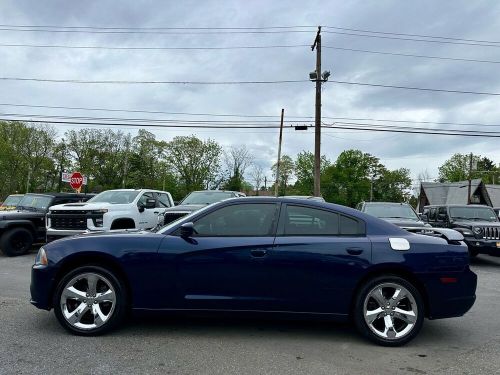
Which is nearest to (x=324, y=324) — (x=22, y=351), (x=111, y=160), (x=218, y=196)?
(x=22, y=351)

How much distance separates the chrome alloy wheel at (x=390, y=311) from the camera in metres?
4.46

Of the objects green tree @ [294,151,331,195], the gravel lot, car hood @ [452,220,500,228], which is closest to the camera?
the gravel lot

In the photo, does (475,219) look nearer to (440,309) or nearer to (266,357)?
(440,309)

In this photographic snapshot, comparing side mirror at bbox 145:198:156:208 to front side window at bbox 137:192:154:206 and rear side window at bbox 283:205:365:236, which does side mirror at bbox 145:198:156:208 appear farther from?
rear side window at bbox 283:205:365:236

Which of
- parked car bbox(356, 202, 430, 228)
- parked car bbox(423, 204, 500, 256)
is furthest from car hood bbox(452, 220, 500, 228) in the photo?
parked car bbox(356, 202, 430, 228)

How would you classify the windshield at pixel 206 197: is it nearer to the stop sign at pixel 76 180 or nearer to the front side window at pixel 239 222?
the front side window at pixel 239 222

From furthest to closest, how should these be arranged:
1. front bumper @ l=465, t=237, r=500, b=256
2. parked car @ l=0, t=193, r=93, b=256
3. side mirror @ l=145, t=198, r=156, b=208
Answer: side mirror @ l=145, t=198, r=156, b=208 → parked car @ l=0, t=193, r=93, b=256 → front bumper @ l=465, t=237, r=500, b=256

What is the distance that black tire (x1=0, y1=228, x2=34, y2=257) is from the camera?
11133mm

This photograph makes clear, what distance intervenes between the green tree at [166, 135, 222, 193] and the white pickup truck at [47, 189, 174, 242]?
60.2m

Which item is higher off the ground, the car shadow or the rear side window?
the rear side window

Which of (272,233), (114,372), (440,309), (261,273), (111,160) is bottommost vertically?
(114,372)

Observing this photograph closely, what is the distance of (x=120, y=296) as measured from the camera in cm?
453

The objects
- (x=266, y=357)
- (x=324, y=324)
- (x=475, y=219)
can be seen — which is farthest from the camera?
(x=475, y=219)

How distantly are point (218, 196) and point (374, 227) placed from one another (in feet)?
28.5
